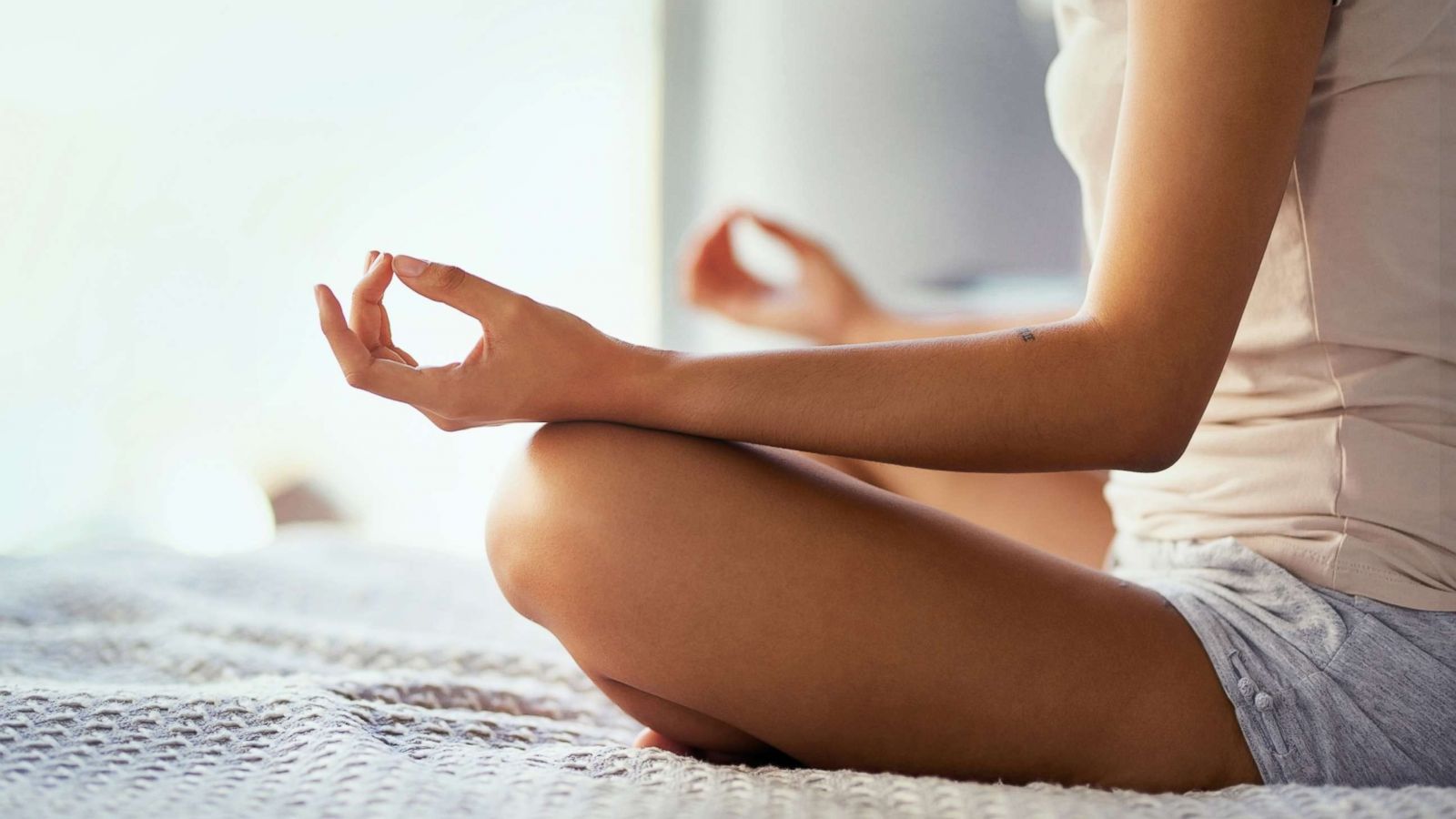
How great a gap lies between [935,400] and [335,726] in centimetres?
39

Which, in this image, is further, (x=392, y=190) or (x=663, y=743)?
(x=392, y=190)

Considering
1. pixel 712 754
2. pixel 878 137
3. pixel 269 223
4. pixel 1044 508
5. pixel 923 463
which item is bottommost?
pixel 712 754

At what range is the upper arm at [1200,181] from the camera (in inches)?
23.7

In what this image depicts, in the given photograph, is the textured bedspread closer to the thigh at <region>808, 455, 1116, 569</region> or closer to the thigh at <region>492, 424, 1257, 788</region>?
the thigh at <region>492, 424, 1257, 788</region>

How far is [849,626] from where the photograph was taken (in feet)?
2.03

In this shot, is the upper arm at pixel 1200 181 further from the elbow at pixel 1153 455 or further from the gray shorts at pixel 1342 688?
the gray shorts at pixel 1342 688

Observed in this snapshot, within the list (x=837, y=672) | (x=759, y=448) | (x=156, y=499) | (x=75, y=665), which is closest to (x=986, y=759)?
(x=837, y=672)

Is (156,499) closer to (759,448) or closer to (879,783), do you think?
(759,448)

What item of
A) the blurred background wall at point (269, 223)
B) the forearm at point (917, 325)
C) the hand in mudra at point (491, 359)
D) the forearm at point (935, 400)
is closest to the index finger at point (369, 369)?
the hand in mudra at point (491, 359)

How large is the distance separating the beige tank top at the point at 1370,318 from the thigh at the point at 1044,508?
1.09ft

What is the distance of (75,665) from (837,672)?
0.62 m

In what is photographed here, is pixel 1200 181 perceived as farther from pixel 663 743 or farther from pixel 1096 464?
pixel 663 743

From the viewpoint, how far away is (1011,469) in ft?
2.12

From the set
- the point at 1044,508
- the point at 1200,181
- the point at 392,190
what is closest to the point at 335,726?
the point at 1200,181
